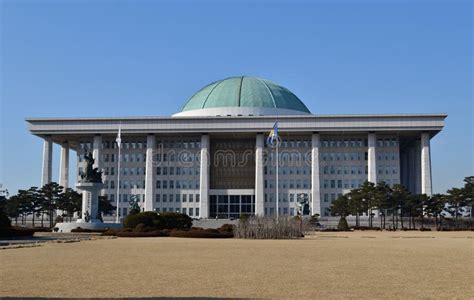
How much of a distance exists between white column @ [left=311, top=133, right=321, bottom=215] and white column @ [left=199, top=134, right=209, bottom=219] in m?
23.6

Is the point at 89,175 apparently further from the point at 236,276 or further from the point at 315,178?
the point at 315,178

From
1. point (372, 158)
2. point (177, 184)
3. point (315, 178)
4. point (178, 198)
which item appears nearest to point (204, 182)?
point (178, 198)

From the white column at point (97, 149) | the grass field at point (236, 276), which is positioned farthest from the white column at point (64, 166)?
the grass field at point (236, 276)

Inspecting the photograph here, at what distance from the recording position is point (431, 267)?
25.2m

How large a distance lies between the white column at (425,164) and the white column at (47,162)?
82.4m

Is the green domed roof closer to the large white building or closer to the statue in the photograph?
the large white building

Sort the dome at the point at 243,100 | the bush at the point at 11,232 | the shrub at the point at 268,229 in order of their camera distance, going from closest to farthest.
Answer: the bush at the point at 11,232 → the shrub at the point at 268,229 → the dome at the point at 243,100

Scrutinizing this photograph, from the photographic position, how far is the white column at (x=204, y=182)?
135250 millimetres

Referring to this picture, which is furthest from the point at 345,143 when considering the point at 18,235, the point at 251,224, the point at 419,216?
the point at 18,235

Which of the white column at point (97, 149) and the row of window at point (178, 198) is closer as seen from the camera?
the white column at point (97, 149)

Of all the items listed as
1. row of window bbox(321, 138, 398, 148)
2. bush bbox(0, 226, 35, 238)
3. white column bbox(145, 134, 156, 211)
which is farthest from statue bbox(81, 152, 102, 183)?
row of window bbox(321, 138, 398, 148)

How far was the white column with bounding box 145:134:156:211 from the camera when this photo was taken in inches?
5340

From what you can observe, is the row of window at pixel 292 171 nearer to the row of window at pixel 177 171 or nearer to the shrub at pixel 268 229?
the row of window at pixel 177 171

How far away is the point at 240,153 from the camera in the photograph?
14325 cm
